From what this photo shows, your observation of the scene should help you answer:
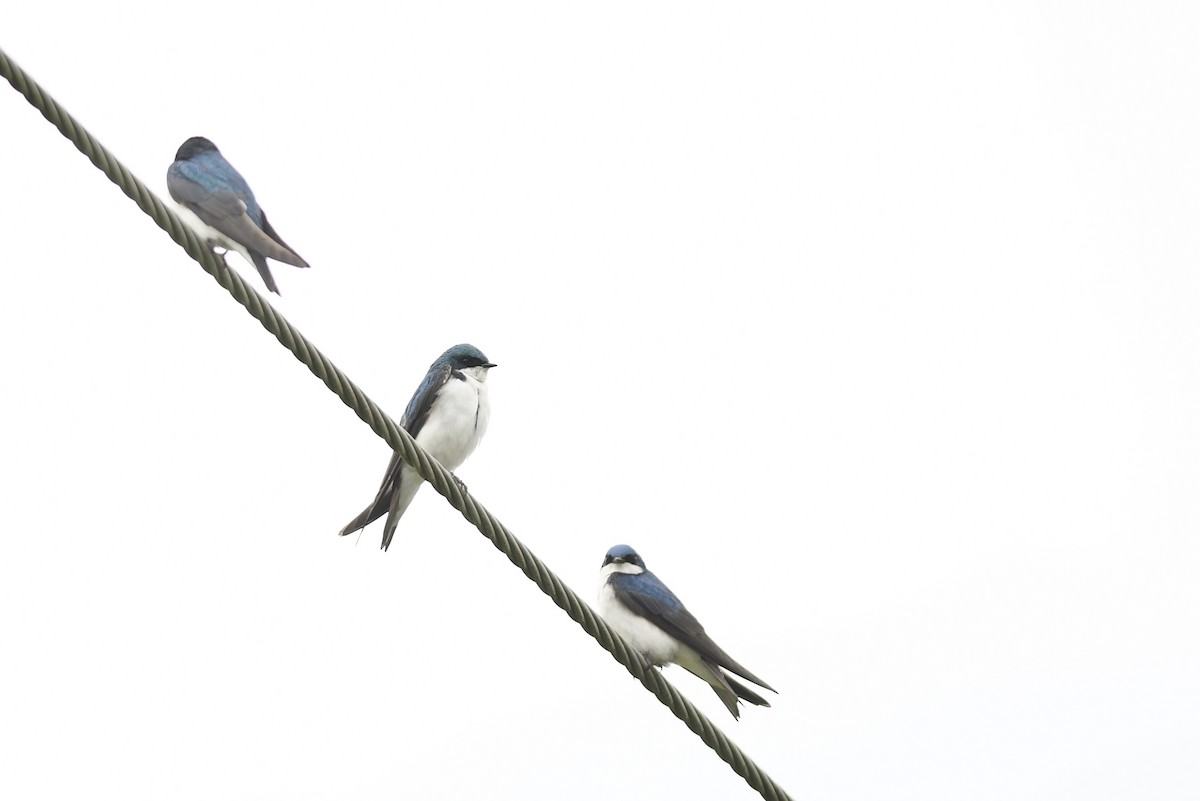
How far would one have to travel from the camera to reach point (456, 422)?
25.4 ft

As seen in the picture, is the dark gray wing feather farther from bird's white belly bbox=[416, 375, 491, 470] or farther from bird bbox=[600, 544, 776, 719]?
bird bbox=[600, 544, 776, 719]

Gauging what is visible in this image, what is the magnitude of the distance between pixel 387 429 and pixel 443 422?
291cm

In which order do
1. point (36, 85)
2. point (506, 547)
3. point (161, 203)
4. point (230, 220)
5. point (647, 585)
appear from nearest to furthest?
1. point (36, 85)
2. point (161, 203)
3. point (506, 547)
4. point (230, 220)
5. point (647, 585)

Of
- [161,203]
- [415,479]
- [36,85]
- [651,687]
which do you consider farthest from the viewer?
[415,479]

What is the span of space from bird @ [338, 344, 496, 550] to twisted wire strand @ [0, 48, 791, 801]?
2549 mm

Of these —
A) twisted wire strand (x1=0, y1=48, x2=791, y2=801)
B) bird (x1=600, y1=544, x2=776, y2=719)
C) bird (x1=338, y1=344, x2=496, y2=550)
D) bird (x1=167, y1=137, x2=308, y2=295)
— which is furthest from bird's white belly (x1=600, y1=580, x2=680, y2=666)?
twisted wire strand (x1=0, y1=48, x2=791, y2=801)

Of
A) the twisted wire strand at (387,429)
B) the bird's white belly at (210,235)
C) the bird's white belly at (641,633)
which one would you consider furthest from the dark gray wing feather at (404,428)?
the twisted wire strand at (387,429)

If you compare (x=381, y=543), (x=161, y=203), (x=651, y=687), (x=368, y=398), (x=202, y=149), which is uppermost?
(x=202, y=149)

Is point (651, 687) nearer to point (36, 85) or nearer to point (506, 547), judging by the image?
point (506, 547)

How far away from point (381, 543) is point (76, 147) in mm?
3547

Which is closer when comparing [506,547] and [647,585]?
[506,547]

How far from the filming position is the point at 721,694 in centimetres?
804

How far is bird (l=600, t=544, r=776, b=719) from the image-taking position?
26.1 ft

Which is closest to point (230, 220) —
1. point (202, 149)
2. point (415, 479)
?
point (202, 149)
